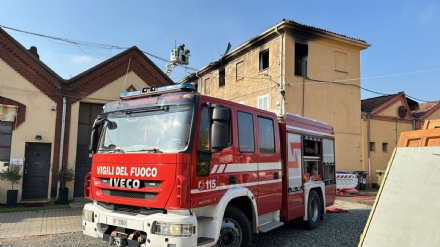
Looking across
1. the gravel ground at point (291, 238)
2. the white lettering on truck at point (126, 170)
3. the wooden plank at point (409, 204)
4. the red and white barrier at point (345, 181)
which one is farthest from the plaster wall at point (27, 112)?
the red and white barrier at point (345, 181)

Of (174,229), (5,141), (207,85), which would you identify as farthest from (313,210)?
(207,85)

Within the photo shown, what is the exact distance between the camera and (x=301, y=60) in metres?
18.0

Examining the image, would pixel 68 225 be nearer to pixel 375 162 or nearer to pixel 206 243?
pixel 206 243

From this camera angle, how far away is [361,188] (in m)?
18.0

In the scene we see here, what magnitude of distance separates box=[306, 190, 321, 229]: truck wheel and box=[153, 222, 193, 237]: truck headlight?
4459 mm

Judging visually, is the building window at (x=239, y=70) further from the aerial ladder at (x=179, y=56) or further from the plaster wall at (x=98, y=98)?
the plaster wall at (x=98, y=98)

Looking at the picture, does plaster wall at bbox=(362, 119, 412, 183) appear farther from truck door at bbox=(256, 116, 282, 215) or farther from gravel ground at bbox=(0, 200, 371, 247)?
truck door at bbox=(256, 116, 282, 215)

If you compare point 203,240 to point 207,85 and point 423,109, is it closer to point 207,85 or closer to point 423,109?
point 207,85

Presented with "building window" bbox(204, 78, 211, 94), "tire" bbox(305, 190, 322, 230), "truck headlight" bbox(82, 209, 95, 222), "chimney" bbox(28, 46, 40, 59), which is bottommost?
"tire" bbox(305, 190, 322, 230)

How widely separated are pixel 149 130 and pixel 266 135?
2464 millimetres

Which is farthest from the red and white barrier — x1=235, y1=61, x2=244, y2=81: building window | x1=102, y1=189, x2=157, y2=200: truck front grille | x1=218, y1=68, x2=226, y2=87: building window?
x1=102, y1=189, x2=157, y2=200: truck front grille

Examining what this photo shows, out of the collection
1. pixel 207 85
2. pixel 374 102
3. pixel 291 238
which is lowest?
pixel 291 238

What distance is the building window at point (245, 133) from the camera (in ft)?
17.5

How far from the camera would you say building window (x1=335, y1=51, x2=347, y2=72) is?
1850cm
